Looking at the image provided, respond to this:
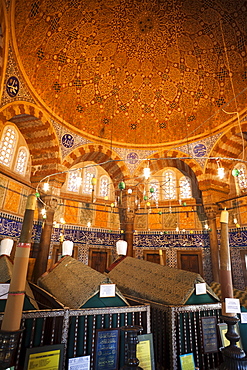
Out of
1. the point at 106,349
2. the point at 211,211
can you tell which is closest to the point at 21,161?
the point at 106,349

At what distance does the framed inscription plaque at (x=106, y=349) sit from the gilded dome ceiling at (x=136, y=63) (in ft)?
18.8

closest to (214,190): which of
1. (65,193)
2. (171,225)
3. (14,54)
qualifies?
(171,225)

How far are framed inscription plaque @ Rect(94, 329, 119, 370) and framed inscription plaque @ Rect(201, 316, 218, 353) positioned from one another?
116 centimetres

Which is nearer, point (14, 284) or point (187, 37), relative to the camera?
point (14, 284)

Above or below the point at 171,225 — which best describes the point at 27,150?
above

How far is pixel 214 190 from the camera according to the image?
8.87 meters

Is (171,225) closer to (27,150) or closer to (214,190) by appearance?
(214,190)

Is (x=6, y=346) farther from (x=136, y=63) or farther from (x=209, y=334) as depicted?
(x=136, y=63)

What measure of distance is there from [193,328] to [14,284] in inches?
89.9

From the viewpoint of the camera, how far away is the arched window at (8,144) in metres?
7.56

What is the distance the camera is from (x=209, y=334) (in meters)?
2.86

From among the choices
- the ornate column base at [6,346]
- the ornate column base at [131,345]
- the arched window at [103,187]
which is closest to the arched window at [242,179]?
the arched window at [103,187]

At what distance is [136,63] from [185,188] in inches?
217

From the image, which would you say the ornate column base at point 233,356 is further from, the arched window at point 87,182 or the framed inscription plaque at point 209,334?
the arched window at point 87,182
